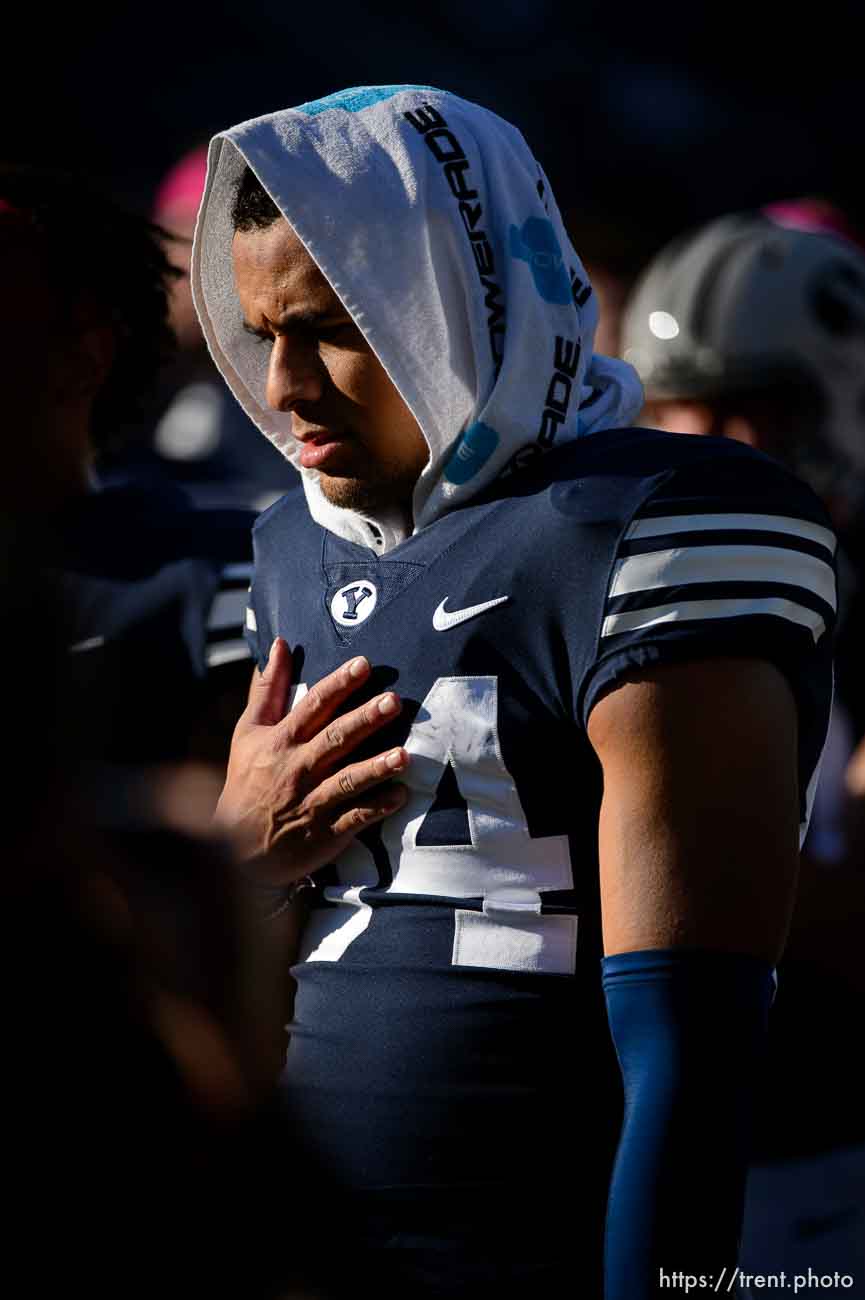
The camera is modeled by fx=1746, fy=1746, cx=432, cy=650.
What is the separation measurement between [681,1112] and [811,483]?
6.10ft

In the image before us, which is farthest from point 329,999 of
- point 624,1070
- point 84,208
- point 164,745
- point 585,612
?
point 84,208

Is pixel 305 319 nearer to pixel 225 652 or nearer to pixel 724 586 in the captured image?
pixel 724 586

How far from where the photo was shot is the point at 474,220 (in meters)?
2.00

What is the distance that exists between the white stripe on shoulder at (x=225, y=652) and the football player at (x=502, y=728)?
2.65 feet

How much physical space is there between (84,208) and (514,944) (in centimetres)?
207

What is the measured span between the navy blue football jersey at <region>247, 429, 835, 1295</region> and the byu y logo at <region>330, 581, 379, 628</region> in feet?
0.33

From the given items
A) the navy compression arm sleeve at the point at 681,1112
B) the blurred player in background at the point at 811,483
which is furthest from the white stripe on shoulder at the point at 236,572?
the navy compression arm sleeve at the point at 681,1112

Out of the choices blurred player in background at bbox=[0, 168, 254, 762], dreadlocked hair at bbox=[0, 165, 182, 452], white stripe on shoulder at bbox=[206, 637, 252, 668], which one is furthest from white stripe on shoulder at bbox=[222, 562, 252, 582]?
dreadlocked hair at bbox=[0, 165, 182, 452]

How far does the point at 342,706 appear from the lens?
1.99 meters

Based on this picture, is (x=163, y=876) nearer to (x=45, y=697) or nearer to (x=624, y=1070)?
(x=45, y=697)

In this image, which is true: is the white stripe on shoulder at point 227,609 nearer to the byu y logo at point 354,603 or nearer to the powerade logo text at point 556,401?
the byu y logo at point 354,603

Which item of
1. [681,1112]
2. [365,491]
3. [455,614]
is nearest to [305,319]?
[365,491]

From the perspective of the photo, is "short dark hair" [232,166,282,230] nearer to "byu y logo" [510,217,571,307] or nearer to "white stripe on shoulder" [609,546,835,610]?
"byu y logo" [510,217,571,307]

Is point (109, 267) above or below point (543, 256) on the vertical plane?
below
